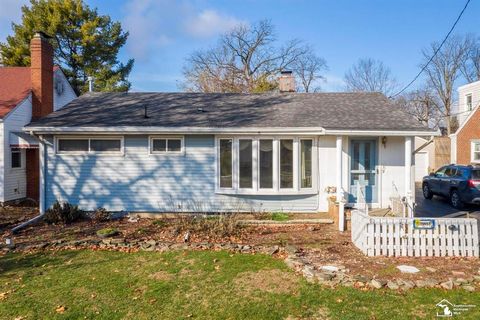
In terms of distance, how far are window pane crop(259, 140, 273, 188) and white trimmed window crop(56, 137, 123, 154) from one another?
444 centimetres

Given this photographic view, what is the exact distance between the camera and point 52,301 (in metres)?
4.98

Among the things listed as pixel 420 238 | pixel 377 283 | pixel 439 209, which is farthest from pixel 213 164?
pixel 439 209

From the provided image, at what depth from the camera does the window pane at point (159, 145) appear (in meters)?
10.9

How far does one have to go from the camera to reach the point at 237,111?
1209 cm

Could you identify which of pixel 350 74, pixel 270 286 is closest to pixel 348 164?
pixel 270 286

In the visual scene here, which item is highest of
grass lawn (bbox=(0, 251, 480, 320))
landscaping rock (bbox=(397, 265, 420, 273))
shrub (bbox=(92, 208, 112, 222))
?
shrub (bbox=(92, 208, 112, 222))

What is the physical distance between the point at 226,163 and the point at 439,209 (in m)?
7.95

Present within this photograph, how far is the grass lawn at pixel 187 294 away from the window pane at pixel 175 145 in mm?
4672

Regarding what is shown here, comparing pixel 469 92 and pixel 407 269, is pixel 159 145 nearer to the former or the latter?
pixel 407 269

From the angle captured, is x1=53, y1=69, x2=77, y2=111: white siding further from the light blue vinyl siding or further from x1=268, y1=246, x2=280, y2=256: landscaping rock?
x1=268, y1=246, x2=280, y2=256: landscaping rock

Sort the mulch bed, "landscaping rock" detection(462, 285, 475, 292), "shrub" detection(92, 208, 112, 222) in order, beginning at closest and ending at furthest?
"landscaping rock" detection(462, 285, 475, 292) → the mulch bed → "shrub" detection(92, 208, 112, 222)

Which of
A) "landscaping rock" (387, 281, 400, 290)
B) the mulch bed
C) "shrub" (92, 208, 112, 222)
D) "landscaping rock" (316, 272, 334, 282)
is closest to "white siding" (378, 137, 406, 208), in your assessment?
the mulch bed

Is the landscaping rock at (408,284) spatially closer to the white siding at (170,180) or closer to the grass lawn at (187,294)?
the grass lawn at (187,294)

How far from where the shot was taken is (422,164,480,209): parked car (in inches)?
472
